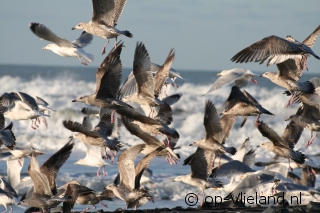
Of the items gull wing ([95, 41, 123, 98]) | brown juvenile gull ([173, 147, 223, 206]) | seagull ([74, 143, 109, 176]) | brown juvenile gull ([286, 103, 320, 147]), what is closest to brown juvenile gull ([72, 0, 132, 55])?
gull wing ([95, 41, 123, 98])

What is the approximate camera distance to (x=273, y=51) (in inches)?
363

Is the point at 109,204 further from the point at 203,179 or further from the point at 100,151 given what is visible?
the point at 203,179

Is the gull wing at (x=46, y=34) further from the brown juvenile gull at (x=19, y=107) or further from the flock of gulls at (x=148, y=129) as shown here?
the brown juvenile gull at (x=19, y=107)

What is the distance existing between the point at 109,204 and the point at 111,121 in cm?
181

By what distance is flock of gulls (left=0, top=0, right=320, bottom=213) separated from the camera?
8.20m

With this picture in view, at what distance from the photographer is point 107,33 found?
379 inches

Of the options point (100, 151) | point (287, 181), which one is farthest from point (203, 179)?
point (100, 151)

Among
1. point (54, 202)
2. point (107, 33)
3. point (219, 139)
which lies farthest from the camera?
point (107, 33)

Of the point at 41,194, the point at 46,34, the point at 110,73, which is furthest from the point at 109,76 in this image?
the point at 46,34

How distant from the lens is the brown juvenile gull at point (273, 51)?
9141 mm

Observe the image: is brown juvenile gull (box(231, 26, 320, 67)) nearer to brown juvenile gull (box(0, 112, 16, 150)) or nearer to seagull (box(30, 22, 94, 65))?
seagull (box(30, 22, 94, 65))

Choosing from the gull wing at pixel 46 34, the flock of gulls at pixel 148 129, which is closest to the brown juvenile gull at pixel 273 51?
the flock of gulls at pixel 148 129

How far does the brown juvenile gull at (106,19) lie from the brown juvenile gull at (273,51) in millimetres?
1565

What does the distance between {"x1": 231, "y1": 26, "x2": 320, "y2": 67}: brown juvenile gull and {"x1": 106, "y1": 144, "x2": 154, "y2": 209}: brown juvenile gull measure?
1990 millimetres
